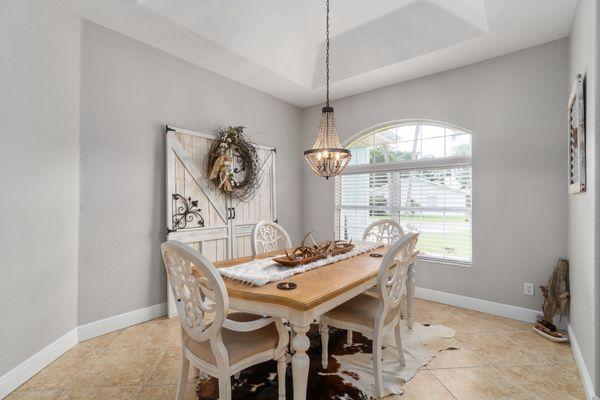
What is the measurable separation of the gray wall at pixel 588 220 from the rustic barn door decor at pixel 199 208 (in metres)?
3.24

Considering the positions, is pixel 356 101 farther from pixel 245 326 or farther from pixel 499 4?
pixel 245 326

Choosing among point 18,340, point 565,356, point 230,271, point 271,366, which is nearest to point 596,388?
point 565,356

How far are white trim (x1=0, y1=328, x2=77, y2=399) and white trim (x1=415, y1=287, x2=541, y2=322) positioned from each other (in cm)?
363

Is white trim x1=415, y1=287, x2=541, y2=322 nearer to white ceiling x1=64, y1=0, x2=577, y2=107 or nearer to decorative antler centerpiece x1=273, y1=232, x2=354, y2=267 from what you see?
decorative antler centerpiece x1=273, y1=232, x2=354, y2=267

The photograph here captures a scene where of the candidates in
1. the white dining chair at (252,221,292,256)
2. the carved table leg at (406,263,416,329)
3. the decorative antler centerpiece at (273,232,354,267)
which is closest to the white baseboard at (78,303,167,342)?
the white dining chair at (252,221,292,256)

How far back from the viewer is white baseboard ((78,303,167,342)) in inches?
104

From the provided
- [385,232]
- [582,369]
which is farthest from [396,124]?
[582,369]

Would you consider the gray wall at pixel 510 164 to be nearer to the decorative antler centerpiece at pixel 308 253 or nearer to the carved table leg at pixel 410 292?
the carved table leg at pixel 410 292

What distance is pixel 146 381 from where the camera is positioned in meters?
2.02

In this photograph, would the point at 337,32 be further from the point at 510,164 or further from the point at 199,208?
the point at 199,208

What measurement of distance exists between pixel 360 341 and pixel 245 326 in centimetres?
144

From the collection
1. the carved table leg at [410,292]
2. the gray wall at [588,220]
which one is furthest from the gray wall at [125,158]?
the gray wall at [588,220]

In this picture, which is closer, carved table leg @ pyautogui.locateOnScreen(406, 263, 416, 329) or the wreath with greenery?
carved table leg @ pyautogui.locateOnScreen(406, 263, 416, 329)

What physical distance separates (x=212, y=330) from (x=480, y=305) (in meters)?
3.07
